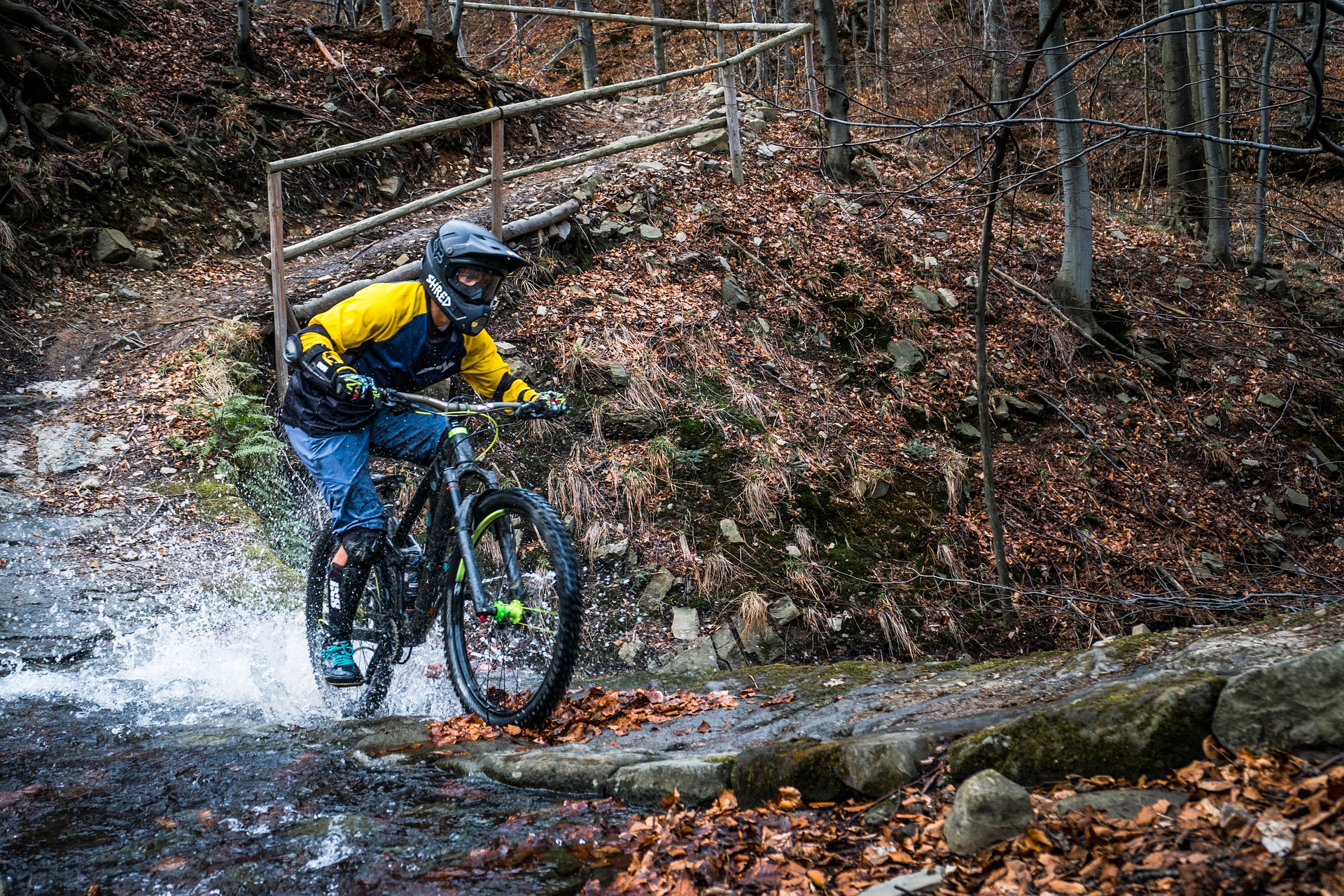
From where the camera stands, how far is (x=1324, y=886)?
1.54 metres

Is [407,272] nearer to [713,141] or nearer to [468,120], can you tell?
[468,120]

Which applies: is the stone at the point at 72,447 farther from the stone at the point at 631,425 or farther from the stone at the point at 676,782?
the stone at the point at 676,782

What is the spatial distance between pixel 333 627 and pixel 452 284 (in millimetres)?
1939

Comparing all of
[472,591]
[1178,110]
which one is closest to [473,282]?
[472,591]

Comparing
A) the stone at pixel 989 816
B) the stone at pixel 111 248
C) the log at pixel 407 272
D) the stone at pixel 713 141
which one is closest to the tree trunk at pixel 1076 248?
the stone at pixel 713 141

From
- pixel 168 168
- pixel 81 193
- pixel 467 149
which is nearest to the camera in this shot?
pixel 81 193

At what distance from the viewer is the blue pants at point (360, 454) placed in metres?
4.38

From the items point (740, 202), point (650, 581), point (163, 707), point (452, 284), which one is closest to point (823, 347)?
point (740, 202)

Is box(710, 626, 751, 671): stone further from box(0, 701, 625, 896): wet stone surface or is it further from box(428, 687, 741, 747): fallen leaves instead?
box(0, 701, 625, 896): wet stone surface

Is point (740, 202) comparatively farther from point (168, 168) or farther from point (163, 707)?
point (163, 707)

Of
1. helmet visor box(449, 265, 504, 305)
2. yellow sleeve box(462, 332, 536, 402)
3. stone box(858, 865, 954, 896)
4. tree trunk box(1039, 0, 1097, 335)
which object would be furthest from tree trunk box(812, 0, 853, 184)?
stone box(858, 865, 954, 896)

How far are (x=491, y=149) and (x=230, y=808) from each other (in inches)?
287

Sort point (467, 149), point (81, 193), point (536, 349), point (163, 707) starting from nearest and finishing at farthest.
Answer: point (163, 707) < point (536, 349) < point (81, 193) < point (467, 149)

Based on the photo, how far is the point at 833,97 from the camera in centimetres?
1130
